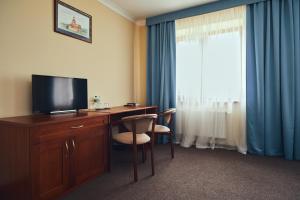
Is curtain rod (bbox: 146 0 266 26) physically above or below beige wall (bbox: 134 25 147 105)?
above

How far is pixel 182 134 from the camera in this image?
140 inches

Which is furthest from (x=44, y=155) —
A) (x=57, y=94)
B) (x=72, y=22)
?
(x=72, y=22)

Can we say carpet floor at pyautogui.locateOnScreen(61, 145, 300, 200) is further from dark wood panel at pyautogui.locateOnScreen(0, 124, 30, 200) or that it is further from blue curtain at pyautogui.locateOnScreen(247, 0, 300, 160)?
dark wood panel at pyautogui.locateOnScreen(0, 124, 30, 200)

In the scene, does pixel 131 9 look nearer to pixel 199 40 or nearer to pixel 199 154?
pixel 199 40

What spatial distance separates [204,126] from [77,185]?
90.3 inches

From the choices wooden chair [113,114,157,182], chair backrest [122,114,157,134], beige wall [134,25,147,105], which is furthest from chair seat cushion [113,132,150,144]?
beige wall [134,25,147,105]

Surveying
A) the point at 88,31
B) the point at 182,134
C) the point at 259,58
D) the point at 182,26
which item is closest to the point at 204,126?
the point at 182,134

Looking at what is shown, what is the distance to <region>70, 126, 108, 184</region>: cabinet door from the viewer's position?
1.87 m

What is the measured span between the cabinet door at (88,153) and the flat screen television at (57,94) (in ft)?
1.53

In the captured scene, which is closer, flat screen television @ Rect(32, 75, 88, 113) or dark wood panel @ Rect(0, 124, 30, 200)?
dark wood panel @ Rect(0, 124, 30, 200)

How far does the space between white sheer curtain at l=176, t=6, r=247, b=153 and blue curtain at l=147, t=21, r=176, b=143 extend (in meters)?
0.13

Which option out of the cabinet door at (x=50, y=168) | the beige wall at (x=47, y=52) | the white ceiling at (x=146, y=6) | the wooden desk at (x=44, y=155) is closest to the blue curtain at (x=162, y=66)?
the white ceiling at (x=146, y=6)

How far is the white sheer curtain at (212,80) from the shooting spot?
3080mm

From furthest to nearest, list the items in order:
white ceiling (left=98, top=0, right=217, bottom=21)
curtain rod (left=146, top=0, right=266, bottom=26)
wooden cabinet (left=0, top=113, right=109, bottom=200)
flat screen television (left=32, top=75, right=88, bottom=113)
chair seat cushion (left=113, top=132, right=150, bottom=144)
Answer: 1. white ceiling (left=98, top=0, right=217, bottom=21)
2. curtain rod (left=146, top=0, right=266, bottom=26)
3. chair seat cushion (left=113, top=132, right=150, bottom=144)
4. flat screen television (left=32, top=75, right=88, bottom=113)
5. wooden cabinet (left=0, top=113, right=109, bottom=200)
